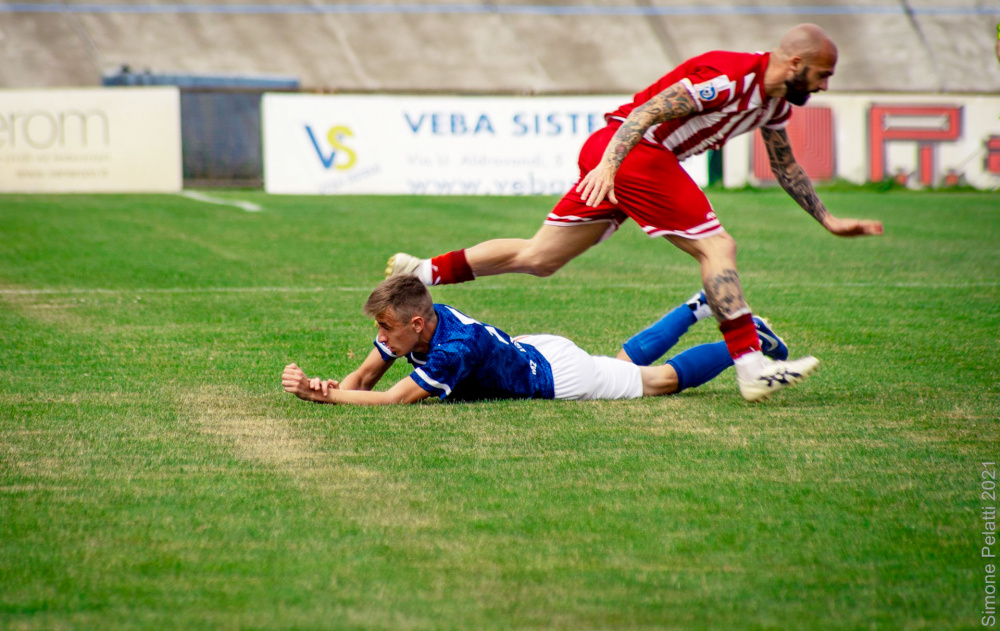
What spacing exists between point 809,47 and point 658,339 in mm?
1538

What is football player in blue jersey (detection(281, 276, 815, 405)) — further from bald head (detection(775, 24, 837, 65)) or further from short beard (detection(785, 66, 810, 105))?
bald head (detection(775, 24, 837, 65))

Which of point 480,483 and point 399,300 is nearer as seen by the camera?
point 480,483

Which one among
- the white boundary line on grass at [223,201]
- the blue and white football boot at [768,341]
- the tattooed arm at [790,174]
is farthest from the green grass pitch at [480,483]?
the white boundary line on grass at [223,201]

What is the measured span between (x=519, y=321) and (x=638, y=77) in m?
26.7

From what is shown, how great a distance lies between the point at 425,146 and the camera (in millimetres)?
21188

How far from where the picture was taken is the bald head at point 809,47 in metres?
4.95

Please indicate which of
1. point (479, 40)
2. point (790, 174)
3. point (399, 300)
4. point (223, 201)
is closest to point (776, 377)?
point (790, 174)

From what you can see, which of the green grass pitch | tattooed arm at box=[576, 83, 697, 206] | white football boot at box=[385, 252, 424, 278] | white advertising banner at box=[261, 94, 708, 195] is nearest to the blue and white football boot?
the green grass pitch

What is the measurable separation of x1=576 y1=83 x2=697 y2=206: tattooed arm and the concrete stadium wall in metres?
26.8

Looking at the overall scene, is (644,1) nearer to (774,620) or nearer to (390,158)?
(390,158)

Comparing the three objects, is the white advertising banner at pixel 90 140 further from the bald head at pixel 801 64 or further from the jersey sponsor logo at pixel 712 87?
the bald head at pixel 801 64

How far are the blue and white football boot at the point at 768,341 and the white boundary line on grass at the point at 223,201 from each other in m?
12.0

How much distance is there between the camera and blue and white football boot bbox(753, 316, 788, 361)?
555 centimetres

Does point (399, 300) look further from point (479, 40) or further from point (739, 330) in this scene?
point (479, 40)
